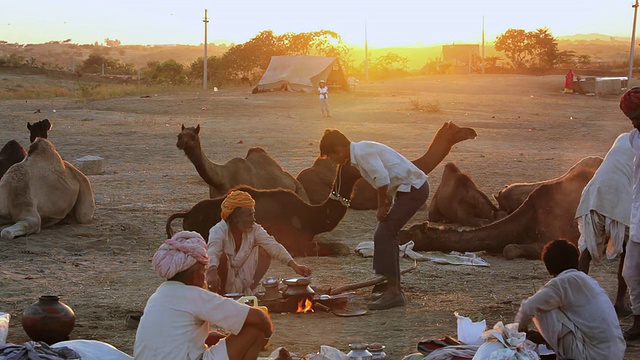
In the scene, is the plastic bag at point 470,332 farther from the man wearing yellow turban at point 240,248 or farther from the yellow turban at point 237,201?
the yellow turban at point 237,201

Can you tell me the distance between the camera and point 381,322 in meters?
7.68

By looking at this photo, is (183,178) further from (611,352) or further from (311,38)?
(311,38)

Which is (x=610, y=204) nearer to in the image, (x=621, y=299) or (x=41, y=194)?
(x=621, y=299)

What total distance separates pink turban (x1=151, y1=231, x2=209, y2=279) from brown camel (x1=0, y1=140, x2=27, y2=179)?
29.1 feet

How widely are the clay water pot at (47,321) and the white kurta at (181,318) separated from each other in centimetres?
115

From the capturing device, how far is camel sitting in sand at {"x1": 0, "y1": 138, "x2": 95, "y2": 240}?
461 inches

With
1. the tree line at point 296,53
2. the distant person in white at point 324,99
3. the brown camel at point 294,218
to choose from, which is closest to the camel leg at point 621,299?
the brown camel at point 294,218

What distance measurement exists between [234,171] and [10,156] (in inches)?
128

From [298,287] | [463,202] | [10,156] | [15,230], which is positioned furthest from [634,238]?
[10,156]

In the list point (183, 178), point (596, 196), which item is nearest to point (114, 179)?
point (183, 178)

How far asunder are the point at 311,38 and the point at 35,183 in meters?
44.8

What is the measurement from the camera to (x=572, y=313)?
5793mm

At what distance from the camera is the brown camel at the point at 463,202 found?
40.4 ft

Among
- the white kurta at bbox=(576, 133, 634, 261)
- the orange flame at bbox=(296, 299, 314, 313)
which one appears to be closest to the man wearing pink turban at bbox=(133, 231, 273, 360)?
the orange flame at bbox=(296, 299, 314, 313)
